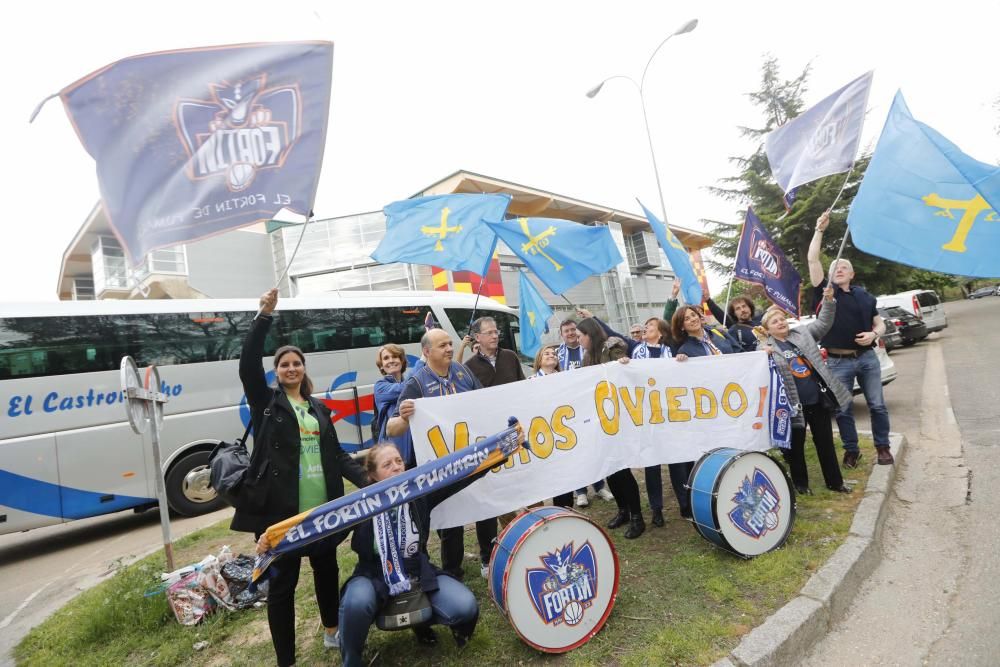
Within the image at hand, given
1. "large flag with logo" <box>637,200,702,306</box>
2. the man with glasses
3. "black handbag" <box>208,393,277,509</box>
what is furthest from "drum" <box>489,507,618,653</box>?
"large flag with logo" <box>637,200,702,306</box>

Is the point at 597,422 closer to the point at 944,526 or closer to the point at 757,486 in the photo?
the point at 757,486

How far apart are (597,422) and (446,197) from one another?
4.29 meters

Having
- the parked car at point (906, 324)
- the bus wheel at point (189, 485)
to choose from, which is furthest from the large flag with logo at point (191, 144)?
the parked car at point (906, 324)

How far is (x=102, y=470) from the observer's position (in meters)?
6.83

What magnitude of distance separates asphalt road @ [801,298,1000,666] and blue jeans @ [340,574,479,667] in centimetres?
184

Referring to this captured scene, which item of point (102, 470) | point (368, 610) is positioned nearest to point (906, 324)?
point (368, 610)

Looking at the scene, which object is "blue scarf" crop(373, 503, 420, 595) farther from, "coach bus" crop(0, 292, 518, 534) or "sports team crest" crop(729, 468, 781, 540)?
"coach bus" crop(0, 292, 518, 534)

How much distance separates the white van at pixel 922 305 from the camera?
1820 cm

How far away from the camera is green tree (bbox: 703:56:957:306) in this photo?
2259 cm

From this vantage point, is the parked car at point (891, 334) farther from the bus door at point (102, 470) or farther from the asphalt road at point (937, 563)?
the bus door at point (102, 470)

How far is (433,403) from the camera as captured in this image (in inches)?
134

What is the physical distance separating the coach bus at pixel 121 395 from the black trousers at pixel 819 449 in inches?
287

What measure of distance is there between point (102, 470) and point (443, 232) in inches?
228

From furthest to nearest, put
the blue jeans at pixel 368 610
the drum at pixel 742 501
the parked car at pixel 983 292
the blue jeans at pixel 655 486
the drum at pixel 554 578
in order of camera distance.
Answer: the parked car at pixel 983 292 < the blue jeans at pixel 655 486 < the drum at pixel 742 501 < the drum at pixel 554 578 < the blue jeans at pixel 368 610
